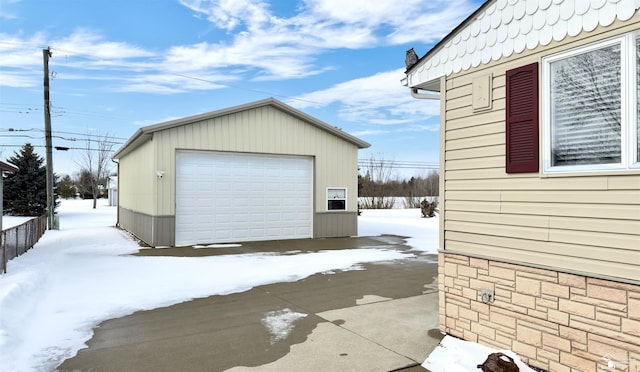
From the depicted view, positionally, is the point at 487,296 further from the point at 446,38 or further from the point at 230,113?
the point at 230,113

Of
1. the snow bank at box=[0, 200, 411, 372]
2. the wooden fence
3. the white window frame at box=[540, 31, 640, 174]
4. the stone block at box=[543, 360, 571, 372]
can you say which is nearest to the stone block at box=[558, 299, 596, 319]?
the stone block at box=[543, 360, 571, 372]

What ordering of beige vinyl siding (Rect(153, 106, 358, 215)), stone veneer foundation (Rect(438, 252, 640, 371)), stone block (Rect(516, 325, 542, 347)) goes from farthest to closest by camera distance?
beige vinyl siding (Rect(153, 106, 358, 215))
stone block (Rect(516, 325, 542, 347))
stone veneer foundation (Rect(438, 252, 640, 371))

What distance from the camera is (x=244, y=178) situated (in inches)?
502

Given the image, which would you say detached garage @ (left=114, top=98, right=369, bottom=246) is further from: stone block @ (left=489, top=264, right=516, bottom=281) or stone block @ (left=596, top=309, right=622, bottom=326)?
stone block @ (left=596, top=309, right=622, bottom=326)

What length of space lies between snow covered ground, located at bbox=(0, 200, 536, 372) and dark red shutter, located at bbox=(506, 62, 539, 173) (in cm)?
193

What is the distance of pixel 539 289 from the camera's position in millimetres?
3551

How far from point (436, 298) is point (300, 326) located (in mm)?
2350

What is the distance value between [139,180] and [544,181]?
44.5 feet

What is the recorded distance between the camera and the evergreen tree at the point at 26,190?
84.4 ft

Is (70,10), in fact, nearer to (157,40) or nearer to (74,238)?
(157,40)

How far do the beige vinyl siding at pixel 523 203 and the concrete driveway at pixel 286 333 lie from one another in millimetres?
1330

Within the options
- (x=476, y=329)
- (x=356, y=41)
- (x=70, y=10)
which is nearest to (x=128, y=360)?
(x=476, y=329)

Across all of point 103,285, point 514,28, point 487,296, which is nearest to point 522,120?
point 514,28

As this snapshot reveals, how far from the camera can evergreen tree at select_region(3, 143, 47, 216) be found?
25.7 metres
